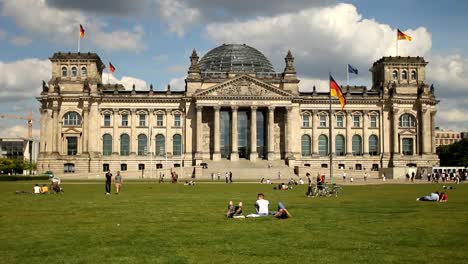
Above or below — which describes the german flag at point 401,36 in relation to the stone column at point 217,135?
above

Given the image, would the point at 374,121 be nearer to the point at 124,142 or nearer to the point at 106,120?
the point at 124,142

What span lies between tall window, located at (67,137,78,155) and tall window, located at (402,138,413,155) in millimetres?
72167

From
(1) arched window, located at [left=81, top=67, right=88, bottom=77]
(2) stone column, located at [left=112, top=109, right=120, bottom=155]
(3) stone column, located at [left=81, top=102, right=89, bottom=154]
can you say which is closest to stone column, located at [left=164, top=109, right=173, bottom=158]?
(2) stone column, located at [left=112, top=109, right=120, bottom=155]

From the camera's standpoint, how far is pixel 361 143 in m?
128

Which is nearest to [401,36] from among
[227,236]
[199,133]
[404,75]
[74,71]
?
[404,75]

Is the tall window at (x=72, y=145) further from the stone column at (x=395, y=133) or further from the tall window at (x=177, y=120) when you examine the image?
the stone column at (x=395, y=133)

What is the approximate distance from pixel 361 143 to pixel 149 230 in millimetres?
109529

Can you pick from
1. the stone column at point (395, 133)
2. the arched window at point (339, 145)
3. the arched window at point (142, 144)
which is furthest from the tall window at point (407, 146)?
the arched window at point (142, 144)

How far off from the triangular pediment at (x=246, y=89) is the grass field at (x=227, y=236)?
290 feet

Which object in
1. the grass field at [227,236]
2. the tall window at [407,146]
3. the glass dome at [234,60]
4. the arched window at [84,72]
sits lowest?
the grass field at [227,236]

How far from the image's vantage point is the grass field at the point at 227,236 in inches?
679

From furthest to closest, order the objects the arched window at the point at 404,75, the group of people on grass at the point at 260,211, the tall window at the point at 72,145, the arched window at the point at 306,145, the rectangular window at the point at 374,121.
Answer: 1. the arched window at the point at 404,75
2. the rectangular window at the point at 374,121
3. the arched window at the point at 306,145
4. the tall window at the point at 72,145
5. the group of people on grass at the point at 260,211

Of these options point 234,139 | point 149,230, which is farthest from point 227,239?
point 234,139

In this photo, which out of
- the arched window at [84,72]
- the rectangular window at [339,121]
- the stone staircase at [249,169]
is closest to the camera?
the stone staircase at [249,169]
